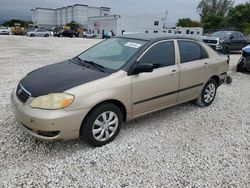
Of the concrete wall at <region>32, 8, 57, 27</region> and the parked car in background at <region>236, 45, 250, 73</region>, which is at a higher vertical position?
the concrete wall at <region>32, 8, 57, 27</region>

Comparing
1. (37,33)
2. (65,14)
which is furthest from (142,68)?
(65,14)

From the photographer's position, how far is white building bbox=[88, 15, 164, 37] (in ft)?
194

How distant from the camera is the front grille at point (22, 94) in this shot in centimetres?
298

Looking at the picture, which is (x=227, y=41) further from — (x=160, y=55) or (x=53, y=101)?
(x=53, y=101)

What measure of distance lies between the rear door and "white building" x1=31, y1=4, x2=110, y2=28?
305 ft

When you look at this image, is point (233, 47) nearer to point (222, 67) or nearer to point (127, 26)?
point (222, 67)

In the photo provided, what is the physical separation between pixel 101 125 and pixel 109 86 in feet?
1.82

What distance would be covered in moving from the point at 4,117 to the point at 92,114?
195 cm

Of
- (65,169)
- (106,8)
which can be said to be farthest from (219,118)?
(106,8)

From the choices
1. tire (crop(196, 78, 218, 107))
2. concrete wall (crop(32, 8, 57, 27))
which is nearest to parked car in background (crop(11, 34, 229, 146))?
tire (crop(196, 78, 218, 107))

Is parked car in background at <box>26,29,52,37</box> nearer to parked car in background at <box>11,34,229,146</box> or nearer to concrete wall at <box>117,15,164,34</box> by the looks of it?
concrete wall at <box>117,15,164,34</box>

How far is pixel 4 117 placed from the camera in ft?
13.2

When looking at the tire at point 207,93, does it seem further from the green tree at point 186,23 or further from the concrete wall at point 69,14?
the concrete wall at point 69,14

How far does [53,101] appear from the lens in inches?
111
